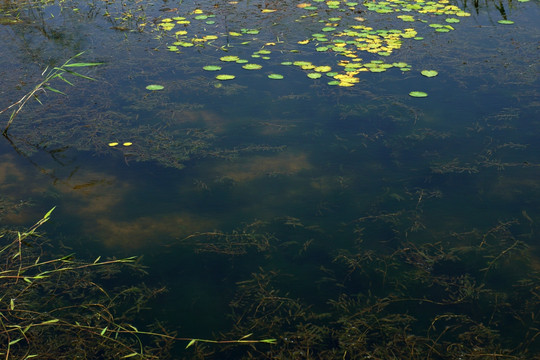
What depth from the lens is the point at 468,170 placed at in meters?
3.05

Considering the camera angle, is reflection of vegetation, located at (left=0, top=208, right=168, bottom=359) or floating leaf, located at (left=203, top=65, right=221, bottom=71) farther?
floating leaf, located at (left=203, top=65, right=221, bottom=71)

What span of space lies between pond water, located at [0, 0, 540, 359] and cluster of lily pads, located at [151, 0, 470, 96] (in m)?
0.03

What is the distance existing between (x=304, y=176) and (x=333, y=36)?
250 cm

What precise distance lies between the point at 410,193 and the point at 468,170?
0.47m

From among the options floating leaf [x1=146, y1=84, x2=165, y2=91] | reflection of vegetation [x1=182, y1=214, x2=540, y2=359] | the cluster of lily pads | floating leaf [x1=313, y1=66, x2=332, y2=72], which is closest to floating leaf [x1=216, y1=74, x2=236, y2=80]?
the cluster of lily pads

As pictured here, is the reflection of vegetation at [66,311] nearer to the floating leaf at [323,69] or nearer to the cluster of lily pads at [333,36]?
the cluster of lily pads at [333,36]

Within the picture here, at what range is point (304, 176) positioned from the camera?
10.0ft

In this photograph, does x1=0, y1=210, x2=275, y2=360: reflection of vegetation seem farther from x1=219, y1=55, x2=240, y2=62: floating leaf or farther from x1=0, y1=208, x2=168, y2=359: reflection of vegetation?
x1=219, y1=55, x2=240, y2=62: floating leaf

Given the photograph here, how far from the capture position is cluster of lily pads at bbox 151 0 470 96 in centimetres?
438

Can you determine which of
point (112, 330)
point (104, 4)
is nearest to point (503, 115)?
point (112, 330)

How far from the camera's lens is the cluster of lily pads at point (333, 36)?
14.4 ft

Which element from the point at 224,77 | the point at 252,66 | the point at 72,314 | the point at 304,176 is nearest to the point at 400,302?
the point at 304,176

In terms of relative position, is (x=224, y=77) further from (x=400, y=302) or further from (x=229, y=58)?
(x=400, y=302)

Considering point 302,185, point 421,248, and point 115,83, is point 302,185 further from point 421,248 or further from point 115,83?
point 115,83
